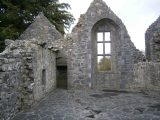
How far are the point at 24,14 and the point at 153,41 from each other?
35.7 feet

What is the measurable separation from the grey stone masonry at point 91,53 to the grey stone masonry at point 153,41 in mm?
821

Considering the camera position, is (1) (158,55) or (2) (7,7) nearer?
(1) (158,55)

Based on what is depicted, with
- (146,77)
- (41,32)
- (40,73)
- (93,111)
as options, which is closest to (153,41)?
(146,77)

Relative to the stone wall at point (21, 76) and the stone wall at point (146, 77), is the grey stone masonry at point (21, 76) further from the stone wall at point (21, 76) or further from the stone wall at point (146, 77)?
the stone wall at point (146, 77)

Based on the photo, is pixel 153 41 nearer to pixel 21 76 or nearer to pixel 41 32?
pixel 41 32

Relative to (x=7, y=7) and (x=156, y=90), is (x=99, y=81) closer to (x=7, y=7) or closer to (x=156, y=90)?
(x=156, y=90)

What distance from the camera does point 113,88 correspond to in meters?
13.5

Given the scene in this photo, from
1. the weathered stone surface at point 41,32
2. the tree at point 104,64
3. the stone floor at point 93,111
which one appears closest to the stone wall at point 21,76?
the stone floor at point 93,111

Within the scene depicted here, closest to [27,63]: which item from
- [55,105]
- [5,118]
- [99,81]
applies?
[55,105]

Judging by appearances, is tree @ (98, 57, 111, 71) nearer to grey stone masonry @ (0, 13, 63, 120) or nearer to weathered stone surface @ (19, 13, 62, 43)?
grey stone masonry @ (0, 13, 63, 120)

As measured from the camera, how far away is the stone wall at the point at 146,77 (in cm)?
1188

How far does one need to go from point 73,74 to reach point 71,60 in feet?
2.78

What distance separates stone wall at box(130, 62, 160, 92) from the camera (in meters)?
11.9

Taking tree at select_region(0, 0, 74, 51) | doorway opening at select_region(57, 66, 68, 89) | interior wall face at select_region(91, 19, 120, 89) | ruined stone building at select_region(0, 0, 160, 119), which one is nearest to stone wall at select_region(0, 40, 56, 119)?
ruined stone building at select_region(0, 0, 160, 119)
